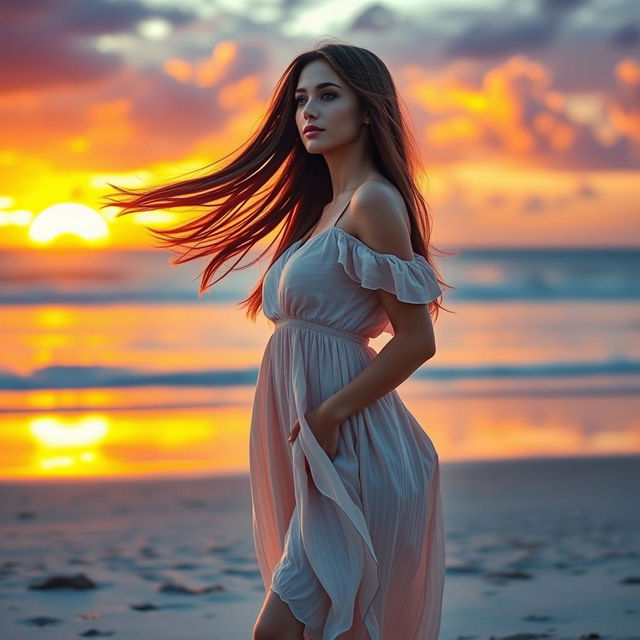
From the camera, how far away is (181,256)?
12.8 feet

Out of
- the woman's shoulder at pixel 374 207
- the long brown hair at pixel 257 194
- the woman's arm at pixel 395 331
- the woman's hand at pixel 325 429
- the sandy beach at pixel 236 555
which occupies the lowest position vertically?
the sandy beach at pixel 236 555

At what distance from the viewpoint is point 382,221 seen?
3240 mm

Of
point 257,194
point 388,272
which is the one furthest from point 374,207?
point 257,194

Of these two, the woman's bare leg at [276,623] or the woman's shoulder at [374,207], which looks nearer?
the woman's bare leg at [276,623]

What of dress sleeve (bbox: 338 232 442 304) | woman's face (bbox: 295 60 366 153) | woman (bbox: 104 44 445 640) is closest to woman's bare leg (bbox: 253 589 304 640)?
woman (bbox: 104 44 445 640)

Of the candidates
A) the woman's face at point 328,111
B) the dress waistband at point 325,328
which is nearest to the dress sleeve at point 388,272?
the dress waistband at point 325,328

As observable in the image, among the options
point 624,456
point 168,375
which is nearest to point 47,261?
point 168,375

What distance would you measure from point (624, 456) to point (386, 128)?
642 centimetres

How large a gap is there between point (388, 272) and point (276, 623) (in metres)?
0.95

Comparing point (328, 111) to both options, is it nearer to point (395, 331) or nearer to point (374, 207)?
point (374, 207)

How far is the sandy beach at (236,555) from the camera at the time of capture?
525 cm

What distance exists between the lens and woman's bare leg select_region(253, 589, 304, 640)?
314 centimetres

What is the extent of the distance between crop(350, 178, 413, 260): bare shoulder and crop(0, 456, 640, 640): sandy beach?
2364mm

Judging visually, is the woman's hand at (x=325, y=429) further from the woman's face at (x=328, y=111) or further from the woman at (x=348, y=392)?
the woman's face at (x=328, y=111)
